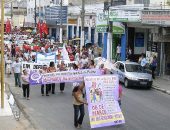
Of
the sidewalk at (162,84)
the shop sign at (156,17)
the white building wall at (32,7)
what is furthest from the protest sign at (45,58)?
the white building wall at (32,7)

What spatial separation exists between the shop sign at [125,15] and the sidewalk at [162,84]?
4.12 meters

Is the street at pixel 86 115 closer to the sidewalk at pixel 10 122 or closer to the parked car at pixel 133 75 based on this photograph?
the sidewalk at pixel 10 122

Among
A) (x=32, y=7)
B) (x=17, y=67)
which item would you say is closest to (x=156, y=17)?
(x=17, y=67)

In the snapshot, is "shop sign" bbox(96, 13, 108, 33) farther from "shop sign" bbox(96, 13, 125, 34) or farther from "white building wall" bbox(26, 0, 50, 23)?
"white building wall" bbox(26, 0, 50, 23)

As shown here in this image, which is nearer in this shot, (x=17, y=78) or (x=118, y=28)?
(x=17, y=78)

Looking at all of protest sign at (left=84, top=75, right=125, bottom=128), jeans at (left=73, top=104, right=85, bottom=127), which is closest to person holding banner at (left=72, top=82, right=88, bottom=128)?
jeans at (left=73, top=104, right=85, bottom=127)

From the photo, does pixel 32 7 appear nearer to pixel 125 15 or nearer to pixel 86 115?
pixel 125 15

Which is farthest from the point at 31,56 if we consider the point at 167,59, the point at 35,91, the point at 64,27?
the point at 64,27

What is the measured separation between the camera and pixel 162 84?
28344 millimetres

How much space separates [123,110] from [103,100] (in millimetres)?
3901

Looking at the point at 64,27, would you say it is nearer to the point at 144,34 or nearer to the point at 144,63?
the point at 144,34

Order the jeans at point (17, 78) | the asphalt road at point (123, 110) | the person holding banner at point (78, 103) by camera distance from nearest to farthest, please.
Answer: the person holding banner at point (78, 103) < the asphalt road at point (123, 110) < the jeans at point (17, 78)

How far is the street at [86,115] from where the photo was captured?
1627 cm

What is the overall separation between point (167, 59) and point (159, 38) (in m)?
1.50
